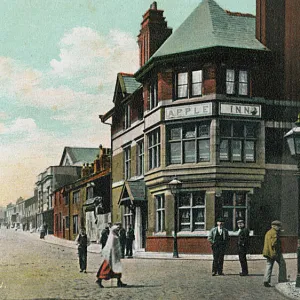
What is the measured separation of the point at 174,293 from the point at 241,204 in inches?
510

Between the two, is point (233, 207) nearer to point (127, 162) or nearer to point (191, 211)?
point (191, 211)

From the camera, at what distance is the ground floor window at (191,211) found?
2561cm

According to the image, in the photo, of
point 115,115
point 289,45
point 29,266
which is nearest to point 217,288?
point 29,266

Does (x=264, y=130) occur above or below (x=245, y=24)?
below

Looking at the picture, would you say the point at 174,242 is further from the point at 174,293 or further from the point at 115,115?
the point at 174,293

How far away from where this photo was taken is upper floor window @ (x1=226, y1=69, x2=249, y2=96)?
25.5 meters

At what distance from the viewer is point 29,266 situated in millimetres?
20906

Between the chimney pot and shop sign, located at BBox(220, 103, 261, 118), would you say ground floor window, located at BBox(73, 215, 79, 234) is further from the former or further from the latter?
shop sign, located at BBox(220, 103, 261, 118)

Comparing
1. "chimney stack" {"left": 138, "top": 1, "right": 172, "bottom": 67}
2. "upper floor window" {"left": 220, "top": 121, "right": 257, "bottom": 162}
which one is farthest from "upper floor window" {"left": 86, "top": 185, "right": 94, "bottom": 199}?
"upper floor window" {"left": 220, "top": 121, "right": 257, "bottom": 162}

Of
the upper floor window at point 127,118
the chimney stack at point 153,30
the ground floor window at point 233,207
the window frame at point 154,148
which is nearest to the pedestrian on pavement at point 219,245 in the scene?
the ground floor window at point 233,207

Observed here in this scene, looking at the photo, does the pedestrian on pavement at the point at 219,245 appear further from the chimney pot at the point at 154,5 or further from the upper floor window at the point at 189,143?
the chimney pot at the point at 154,5

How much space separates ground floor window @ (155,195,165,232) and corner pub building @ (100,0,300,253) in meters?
0.21

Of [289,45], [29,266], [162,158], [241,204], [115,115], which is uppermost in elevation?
[289,45]

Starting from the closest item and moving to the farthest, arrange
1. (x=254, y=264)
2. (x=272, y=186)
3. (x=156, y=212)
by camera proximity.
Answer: (x=254, y=264) < (x=272, y=186) < (x=156, y=212)
